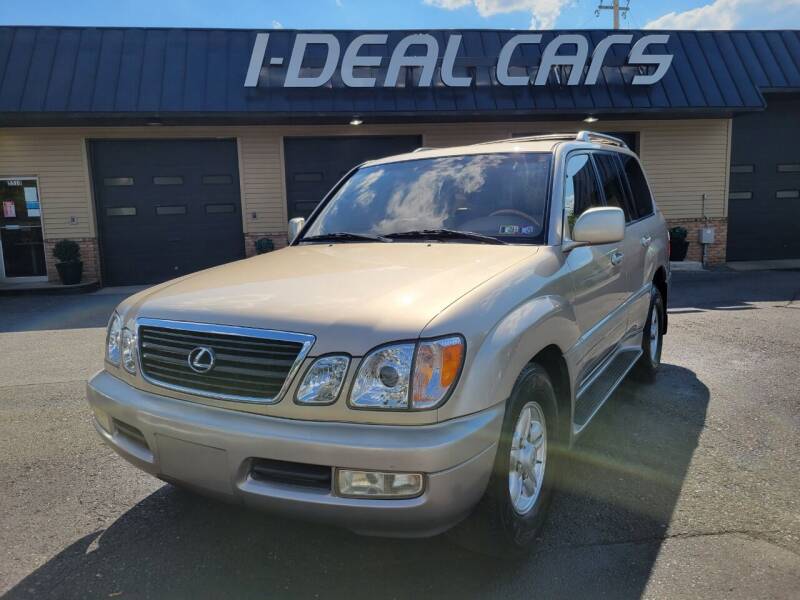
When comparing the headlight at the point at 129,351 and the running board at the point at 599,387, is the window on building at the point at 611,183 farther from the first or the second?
the headlight at the point at 129,351

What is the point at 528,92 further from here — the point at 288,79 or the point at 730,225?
the point at 730,225

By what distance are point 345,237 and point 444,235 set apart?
2.15 feet

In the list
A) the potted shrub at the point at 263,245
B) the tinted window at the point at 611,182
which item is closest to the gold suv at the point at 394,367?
the tinted window at the point at 611,182

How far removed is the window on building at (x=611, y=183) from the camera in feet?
13.8

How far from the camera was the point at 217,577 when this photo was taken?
262 cm

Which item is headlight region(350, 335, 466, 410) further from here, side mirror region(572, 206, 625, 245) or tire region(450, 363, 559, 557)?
side mirror region(572, 206, 625, 245)

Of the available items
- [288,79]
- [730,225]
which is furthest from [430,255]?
[730,225]

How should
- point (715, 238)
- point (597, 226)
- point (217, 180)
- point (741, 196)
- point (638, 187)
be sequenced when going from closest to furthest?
point (597, 226)
point (638, 187)
point (217, 180)
point (715, 238)
point (741, 196)

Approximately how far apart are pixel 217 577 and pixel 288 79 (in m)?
11.3

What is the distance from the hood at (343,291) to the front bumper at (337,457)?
320mm

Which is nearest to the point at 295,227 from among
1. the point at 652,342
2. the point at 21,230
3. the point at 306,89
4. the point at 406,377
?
the point at 406,377

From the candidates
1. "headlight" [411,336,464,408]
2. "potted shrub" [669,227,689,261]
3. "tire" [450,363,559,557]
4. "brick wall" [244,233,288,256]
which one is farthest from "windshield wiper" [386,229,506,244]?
"potted shrub" [669,227,689,261]

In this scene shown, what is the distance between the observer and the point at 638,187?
5145mm

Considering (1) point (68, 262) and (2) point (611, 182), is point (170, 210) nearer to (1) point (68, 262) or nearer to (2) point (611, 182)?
(1) point (68, 262)
